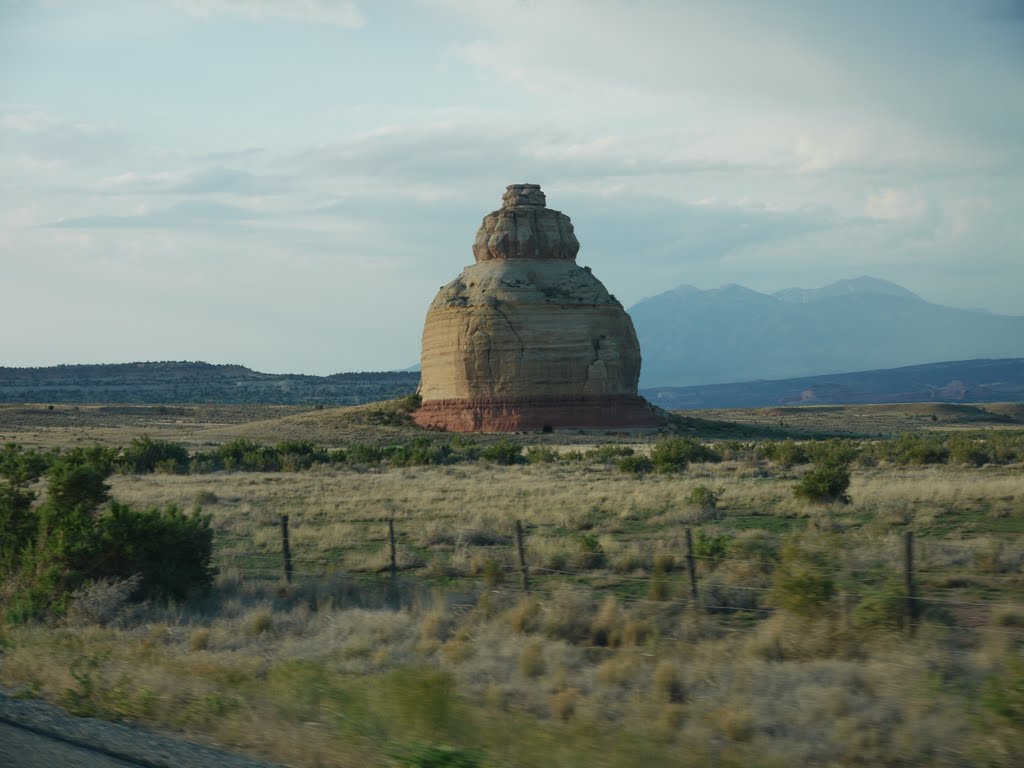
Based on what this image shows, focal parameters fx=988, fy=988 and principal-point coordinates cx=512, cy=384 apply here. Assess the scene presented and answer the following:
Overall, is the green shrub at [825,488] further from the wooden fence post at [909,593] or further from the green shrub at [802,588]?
the wooden fence post at [909,593]

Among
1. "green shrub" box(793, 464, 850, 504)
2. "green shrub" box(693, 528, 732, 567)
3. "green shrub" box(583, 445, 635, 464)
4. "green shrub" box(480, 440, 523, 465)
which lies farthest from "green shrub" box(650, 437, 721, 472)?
"green shrub" box(693, 528, 732, 567)

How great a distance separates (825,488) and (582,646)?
43.5 feet

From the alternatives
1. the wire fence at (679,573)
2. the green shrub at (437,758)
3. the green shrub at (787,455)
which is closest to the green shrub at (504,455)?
the green shrub at (787,455)

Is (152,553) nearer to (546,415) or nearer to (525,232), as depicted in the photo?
(546,415)

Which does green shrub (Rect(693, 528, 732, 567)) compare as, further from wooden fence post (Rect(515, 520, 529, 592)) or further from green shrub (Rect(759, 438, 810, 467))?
green shrub (Rect(759, 438, 810, 467))

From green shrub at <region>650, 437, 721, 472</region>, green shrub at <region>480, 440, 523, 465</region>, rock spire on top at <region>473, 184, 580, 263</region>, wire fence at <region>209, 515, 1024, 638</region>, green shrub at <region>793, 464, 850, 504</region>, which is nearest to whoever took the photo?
wire fence at <region>209, 515, 1024, 638</region>

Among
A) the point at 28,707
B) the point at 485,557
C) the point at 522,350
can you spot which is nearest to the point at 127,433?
the point at 522,350

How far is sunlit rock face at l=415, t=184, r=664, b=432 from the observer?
209ft

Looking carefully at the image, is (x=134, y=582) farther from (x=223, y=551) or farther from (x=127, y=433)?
(x=127, y=433)

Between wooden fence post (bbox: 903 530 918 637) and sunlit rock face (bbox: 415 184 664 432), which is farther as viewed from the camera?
sunlit rock face (bbox: 415 184 664 432)

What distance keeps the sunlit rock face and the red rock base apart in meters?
0.06

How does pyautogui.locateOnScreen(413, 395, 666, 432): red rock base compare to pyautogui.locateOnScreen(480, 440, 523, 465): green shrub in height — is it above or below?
above

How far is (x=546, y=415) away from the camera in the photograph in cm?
6334

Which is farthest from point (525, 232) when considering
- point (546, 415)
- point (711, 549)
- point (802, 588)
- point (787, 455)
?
point (802, 588)
